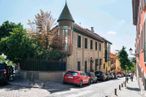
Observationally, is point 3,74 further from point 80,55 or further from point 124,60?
point 124,60

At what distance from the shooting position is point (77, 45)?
122ft

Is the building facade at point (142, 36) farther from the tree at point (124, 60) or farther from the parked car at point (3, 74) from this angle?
the tree at point (124, 60)

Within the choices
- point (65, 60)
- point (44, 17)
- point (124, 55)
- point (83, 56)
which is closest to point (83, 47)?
point (83, 56)

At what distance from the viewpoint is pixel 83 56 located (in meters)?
39.8

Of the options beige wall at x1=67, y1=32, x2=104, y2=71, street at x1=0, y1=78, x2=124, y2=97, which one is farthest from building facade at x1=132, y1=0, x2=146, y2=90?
beige wall at x1=67, y1=32, x2=104, y2=71

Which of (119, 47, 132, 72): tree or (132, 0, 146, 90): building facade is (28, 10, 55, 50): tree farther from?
(119, 47, 132, 72): tree

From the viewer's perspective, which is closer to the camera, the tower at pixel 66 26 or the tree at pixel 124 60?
the tower at pixel 66 26

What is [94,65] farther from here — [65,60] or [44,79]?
[44,79]

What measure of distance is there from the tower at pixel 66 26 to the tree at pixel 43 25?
2262 millimetres

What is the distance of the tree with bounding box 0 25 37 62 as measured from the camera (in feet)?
84.4

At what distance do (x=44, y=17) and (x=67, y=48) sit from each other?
449cm

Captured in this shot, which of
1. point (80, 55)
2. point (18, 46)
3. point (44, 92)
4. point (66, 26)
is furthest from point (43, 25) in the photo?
point (44, 92)

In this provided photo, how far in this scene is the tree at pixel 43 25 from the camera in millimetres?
A: 30422

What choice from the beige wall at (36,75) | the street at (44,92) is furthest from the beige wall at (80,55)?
the street at (44,92)
